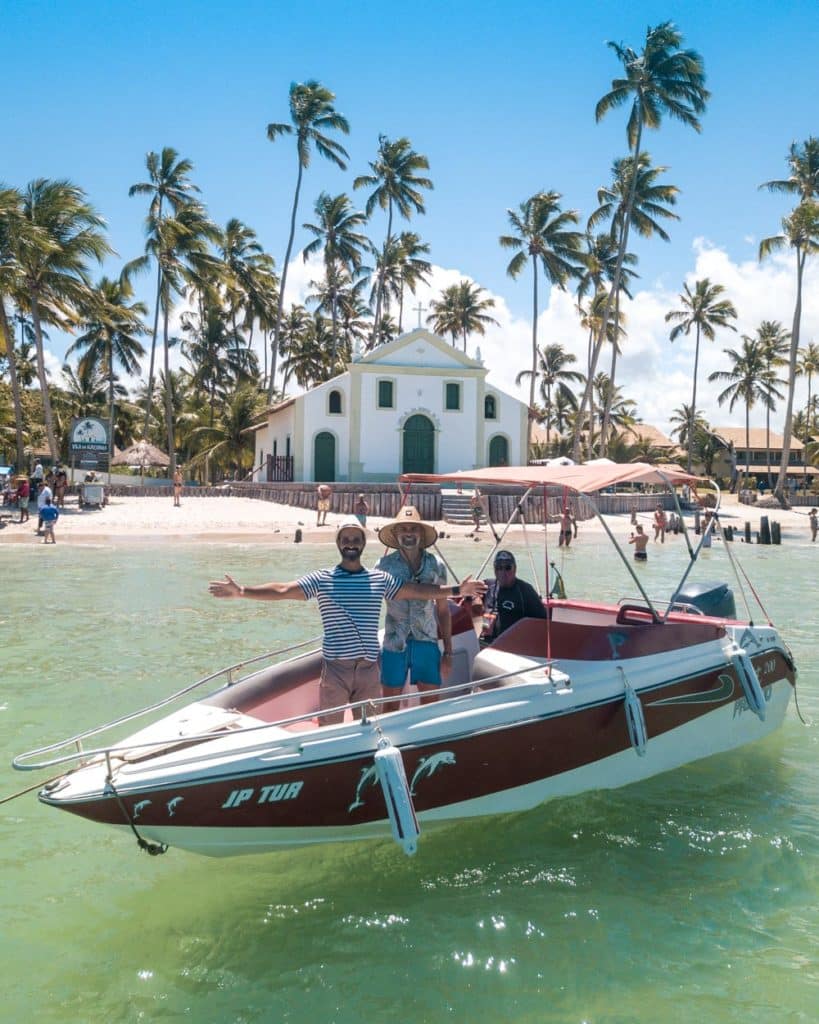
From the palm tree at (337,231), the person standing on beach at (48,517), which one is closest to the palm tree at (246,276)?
the palm tree at (337,231)

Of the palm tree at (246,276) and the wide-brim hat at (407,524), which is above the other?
the palm tree at (246,276)

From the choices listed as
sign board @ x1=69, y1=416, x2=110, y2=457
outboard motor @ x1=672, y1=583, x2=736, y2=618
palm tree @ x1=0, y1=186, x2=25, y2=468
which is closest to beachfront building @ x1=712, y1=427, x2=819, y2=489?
sign board @ x1=69, y1=416, x2=110, y2=457

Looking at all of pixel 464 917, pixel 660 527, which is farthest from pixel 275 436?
pixel 464 917

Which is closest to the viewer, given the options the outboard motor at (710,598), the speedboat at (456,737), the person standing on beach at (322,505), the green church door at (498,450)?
the speedboat at (456,737)

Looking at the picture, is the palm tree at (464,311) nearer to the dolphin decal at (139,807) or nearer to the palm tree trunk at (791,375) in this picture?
the palm tree trunk at (791,375)

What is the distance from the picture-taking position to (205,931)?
457 cm

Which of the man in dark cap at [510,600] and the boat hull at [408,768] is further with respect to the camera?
the man in dark cap at [510,600]

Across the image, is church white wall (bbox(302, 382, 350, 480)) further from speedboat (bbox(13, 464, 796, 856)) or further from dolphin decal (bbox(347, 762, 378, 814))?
dolphin decal (bbox(347, 762, 378, 814))

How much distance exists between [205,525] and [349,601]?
998 inches

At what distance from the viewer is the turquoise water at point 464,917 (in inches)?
158

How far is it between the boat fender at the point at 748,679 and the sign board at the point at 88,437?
29717 millimetres

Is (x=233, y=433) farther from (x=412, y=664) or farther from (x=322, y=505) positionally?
(x=412, y=664)

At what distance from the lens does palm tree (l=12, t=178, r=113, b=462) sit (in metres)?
31.6

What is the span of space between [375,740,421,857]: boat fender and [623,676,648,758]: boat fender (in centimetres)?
187
